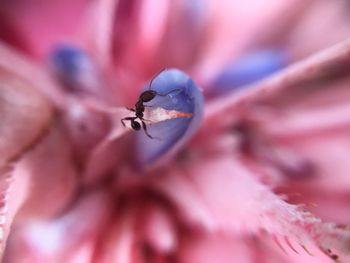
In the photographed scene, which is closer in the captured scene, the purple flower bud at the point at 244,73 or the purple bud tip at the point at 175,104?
the purple bud tip at the point at 175,104

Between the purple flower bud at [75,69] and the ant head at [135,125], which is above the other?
the purple flower bud at [75,69]

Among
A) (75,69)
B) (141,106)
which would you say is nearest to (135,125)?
(141,106)

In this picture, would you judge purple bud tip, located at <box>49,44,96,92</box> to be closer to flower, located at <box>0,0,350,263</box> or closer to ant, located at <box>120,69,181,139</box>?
flower, located at <box>0,0,350,263</box>

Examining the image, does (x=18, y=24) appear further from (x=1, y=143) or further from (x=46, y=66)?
(x=1, y=143)

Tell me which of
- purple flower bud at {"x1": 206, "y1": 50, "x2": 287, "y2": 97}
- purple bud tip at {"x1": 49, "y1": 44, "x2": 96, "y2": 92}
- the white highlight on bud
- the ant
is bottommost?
the white highlight on bud

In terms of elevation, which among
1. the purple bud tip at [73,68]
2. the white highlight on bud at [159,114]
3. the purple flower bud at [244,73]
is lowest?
the white highlight on bud at [159,114]

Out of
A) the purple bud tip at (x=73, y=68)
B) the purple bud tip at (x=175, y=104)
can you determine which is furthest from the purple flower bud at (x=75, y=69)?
the purple bud tip at (x=175, y=104)

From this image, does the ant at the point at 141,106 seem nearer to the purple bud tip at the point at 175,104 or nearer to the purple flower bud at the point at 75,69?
the purple bud tip at the point at 175,104

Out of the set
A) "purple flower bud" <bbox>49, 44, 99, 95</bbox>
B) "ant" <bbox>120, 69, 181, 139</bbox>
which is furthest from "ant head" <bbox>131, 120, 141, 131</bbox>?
"purple flower bud" <bbox>49, 44, 99, 95</bbox>
